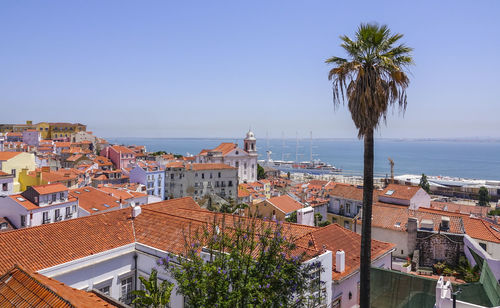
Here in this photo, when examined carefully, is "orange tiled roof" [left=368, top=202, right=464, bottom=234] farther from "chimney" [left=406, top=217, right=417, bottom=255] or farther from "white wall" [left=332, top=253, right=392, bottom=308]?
"white wall" [left=332, top=253, right=392, bottom=308]

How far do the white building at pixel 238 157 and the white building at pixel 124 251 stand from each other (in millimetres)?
74726

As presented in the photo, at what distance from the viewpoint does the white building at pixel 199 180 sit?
210 feet

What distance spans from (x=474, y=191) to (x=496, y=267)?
93.7 meters

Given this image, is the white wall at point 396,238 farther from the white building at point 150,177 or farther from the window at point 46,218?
the white building at point 150,177

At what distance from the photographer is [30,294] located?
694 cm

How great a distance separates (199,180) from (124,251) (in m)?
53.2

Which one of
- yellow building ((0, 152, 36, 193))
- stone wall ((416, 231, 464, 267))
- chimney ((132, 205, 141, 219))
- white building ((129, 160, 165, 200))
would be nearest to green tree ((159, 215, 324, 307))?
chimney ((132, 205, 141, 219))

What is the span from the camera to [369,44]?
9.21 m

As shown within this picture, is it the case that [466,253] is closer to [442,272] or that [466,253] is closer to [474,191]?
[442,272]

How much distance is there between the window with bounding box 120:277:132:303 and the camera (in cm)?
1267

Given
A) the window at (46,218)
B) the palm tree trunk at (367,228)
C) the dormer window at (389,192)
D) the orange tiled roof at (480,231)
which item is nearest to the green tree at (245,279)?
the palm tree trunk at (367,228)

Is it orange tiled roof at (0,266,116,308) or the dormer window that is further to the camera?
the dormer window

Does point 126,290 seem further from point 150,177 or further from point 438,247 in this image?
point 150,177

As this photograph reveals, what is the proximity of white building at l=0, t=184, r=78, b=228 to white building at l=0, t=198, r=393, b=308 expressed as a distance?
19.8m
